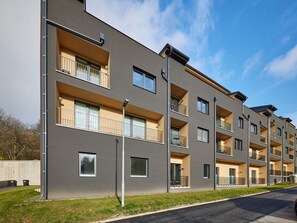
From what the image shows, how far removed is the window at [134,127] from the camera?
20.4 m

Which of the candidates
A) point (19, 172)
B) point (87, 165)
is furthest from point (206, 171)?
point (19, 172)

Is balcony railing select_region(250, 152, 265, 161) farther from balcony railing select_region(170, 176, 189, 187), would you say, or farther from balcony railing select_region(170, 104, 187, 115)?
balcony railing select_region(170, 104, 187, 115)

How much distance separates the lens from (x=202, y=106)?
2891cm

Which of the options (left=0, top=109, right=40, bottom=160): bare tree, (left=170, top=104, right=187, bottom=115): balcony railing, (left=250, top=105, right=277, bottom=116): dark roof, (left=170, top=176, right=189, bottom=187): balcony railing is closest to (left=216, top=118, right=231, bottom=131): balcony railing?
(left=170, top=104, right=187, bottom=115): balcony railing

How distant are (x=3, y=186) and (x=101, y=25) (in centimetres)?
2394

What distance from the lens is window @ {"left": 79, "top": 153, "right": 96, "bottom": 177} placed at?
15855 millimetres

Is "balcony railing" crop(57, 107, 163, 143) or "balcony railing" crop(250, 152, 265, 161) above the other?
"balcony railing" crop(57, 107, 163, 143)

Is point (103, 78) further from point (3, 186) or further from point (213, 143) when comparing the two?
point (3, 186)

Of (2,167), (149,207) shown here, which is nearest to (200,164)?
(149,207)

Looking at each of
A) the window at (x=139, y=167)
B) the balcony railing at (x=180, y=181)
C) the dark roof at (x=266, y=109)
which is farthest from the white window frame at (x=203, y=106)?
the dark roof at (x=266, y=109)

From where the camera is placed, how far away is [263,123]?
45.2 metres

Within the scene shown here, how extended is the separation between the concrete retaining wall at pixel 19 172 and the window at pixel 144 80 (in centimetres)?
2252

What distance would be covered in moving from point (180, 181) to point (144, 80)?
35.6 ft

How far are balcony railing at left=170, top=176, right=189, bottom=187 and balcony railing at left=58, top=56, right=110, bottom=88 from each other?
38.1 feet
